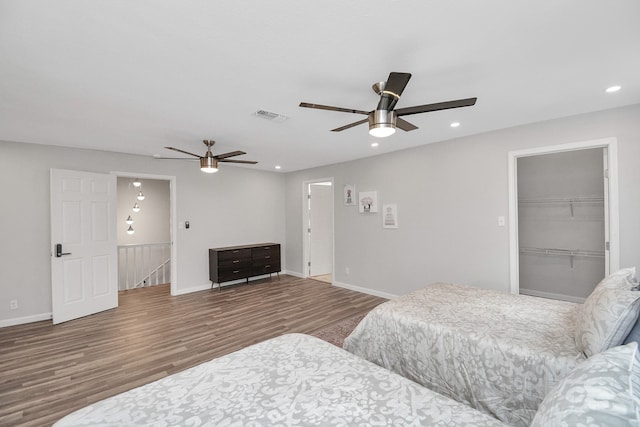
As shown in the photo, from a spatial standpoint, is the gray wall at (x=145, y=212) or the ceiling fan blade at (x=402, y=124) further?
the gray wall at (x=145, y=212)

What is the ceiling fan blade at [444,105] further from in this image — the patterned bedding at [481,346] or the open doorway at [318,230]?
the open doorway at [318,230]

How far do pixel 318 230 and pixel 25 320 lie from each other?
5.05m

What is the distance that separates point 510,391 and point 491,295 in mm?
1238

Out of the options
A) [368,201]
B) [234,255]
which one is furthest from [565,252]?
[234,255]

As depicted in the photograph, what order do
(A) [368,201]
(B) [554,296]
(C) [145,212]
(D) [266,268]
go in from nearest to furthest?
(B) [554,296] < (A) [368,201] < (D) [266,268] < (C) [145,212]

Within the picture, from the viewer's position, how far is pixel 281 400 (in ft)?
3.81

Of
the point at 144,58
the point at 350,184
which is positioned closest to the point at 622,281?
the point at 144,58

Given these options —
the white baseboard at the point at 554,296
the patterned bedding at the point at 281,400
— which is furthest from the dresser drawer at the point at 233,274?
the white baseboard at the point at 554,296

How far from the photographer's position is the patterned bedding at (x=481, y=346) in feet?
5.17

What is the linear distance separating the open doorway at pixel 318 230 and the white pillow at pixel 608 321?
193 inches

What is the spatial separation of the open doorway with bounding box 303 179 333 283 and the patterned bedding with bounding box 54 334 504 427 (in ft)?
16.0

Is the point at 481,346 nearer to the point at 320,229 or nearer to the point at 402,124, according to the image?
the point at 402,124

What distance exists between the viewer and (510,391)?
5.30 feet

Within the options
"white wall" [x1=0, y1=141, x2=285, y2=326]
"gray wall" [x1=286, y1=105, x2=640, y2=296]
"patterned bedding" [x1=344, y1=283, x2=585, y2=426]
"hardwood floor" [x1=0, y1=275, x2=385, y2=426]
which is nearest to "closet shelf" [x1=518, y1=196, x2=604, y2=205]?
"gray wall" [x1=286, y1=105, x2=640, y2=296]
